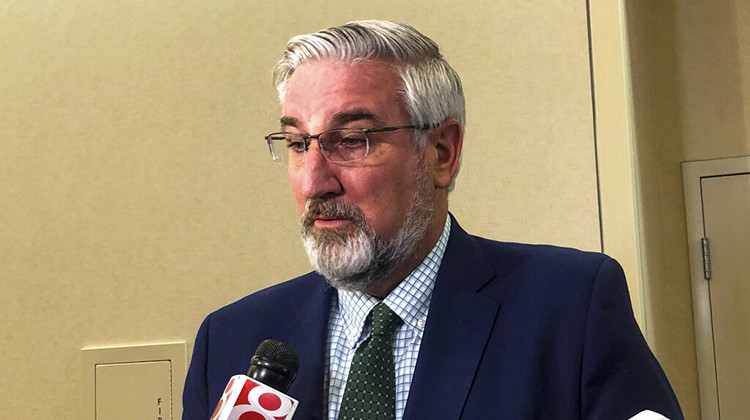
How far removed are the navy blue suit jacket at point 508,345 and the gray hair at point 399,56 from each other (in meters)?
0.23

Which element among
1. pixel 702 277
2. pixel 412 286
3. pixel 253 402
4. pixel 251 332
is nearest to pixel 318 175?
pixel 412 286

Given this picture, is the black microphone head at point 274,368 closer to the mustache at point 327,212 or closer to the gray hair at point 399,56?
the mustache at point 327,212

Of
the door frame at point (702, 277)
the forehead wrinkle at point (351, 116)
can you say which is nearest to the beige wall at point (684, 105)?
the door frame at point (702, 277)

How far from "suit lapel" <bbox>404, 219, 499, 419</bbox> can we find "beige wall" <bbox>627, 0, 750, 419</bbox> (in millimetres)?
956

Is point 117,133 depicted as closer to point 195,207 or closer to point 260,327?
point 195,207

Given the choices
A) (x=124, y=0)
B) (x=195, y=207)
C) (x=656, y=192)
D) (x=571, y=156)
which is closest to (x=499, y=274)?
(x=571, y=156)

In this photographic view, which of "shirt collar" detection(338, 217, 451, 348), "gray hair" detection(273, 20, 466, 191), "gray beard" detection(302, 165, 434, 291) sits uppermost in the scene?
"gray hair" detection(273, 20, 466, 191)

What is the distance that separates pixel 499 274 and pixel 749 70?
52.9 inches

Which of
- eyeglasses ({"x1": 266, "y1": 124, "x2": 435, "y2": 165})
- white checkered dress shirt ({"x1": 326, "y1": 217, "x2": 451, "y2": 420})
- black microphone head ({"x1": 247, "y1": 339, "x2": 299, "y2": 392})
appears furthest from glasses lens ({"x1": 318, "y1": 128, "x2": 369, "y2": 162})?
black microphone head ({"x1": 247, "y1": 339, "x2": 299, "y2": 392})

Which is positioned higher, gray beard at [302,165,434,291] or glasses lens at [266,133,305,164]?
glasses lens at [266,133,305,164]

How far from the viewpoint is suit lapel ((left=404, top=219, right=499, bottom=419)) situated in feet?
4.47

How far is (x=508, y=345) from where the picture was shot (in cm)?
142

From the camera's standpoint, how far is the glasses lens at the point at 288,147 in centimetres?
147

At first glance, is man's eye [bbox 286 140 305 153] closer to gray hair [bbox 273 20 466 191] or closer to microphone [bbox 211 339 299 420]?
gray hair [bbox 273 20 466 191]
